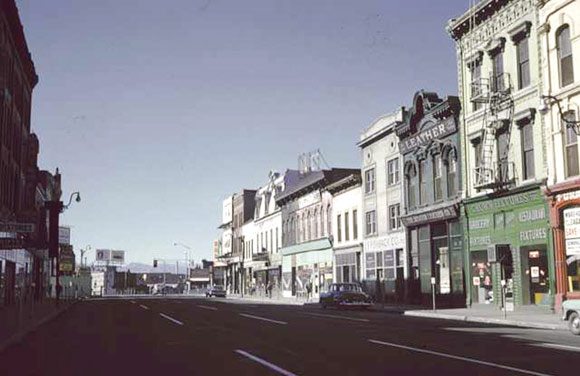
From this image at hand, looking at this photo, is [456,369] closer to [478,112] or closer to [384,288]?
[478,112]

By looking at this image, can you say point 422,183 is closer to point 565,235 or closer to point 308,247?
point 565,235

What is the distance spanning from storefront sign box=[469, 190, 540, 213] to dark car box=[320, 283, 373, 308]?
324 inches

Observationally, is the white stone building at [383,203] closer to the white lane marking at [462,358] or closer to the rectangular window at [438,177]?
the rectangular window at [438,177]

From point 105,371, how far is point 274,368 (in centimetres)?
310

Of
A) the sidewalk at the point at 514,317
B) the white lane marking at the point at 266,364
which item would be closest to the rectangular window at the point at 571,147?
the sidewalk at the point at 514,317

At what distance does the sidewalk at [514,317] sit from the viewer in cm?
2505

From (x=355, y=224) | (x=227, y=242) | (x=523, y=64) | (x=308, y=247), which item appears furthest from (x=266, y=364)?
(x=227, y=242)

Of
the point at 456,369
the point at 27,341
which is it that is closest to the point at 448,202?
the point at 27,341

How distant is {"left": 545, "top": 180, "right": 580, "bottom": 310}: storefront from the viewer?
2942 centimetres

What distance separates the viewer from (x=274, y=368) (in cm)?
1224

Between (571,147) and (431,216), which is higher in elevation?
(571,147)

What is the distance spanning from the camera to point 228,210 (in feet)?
331

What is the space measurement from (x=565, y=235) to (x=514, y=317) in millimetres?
4470

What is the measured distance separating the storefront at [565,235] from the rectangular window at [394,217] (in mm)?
16583
